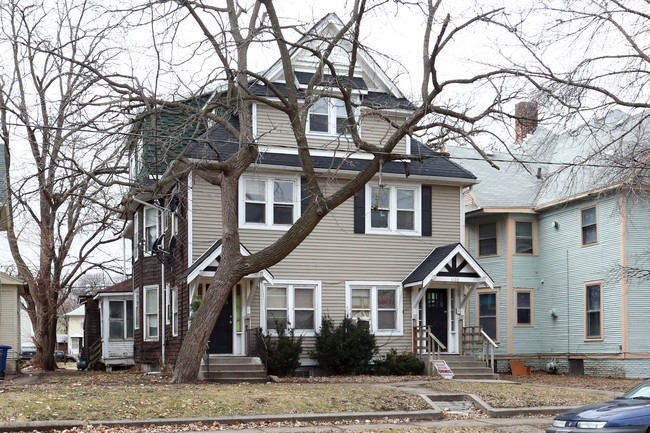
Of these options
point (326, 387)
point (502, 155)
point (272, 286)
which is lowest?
point (326, 387)

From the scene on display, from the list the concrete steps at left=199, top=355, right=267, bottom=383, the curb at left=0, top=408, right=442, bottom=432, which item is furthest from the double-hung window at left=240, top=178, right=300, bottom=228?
the curb at left=0, top=408, right=442, bottom=432

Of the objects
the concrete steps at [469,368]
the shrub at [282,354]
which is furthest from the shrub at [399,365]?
the shrub at [282,354]

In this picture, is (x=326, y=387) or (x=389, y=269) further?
(x=389, y=269)

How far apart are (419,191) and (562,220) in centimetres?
630

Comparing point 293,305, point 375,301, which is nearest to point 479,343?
point 375,301

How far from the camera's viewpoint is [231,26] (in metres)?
18.7

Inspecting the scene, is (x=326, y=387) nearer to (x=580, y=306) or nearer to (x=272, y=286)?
(x=272, y=286)

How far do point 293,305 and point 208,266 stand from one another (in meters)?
3.36

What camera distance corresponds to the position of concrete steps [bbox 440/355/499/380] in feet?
75.9

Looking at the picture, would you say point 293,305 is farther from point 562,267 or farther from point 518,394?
point 562,267

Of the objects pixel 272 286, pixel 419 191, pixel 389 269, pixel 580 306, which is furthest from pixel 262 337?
pixel 580 306

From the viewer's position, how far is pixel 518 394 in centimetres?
1756

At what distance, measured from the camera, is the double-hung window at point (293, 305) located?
77.0 feet

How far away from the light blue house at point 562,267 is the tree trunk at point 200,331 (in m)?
10.6
